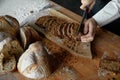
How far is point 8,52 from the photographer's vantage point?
0.95m

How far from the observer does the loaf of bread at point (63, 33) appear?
1004 mm

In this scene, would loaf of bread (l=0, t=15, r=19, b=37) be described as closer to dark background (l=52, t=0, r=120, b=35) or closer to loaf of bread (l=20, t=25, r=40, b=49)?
loaf of bread (l=20, t=25, r=40, b=49)

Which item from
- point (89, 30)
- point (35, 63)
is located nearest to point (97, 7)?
point (89, 30)

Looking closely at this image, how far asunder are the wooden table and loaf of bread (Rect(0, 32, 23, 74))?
0.10 feet

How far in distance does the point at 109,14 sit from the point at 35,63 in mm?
460

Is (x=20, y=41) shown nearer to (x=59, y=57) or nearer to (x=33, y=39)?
(x=33, y=39)

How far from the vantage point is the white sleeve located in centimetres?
110

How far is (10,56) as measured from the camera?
37.4 inches

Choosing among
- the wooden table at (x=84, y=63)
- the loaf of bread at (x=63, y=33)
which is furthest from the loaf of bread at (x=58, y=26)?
the wooden table at (x=84, y=63)

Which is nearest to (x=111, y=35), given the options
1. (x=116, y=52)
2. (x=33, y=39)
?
(x=116, y=52)

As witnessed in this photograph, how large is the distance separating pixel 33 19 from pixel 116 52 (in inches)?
17.8

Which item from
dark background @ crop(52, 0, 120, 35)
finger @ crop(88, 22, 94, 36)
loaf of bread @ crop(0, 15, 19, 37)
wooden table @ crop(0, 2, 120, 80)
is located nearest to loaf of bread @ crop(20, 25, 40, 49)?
loaf of bread @ crop(0, 15, 19, 37)

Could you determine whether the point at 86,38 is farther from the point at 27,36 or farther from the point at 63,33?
the point at 27,36

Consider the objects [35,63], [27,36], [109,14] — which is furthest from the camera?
[109,14]
